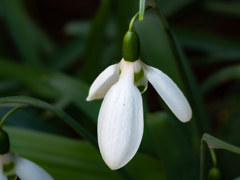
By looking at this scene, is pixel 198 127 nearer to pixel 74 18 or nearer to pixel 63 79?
pixel 63 79

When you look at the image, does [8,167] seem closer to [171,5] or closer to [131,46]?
[131,46]

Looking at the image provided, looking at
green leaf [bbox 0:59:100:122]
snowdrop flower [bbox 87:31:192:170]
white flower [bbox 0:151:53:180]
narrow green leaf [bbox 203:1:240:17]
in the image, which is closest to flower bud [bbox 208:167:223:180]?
snowdrop flower [bbox 87:31:192:170]

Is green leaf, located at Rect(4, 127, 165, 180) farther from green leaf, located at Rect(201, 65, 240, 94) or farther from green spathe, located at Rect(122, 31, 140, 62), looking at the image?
green leaf, located at Rect(201, 65, 240, 94)

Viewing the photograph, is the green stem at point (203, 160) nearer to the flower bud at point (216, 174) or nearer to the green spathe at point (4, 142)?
the flower bud at point (216, 174)

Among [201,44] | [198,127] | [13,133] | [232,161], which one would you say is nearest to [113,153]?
[198,127]

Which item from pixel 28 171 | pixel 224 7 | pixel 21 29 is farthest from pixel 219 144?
pixel 21 29

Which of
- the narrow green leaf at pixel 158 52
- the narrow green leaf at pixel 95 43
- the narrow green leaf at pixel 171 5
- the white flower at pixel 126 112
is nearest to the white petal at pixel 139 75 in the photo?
the white flower at pixel 126 112
